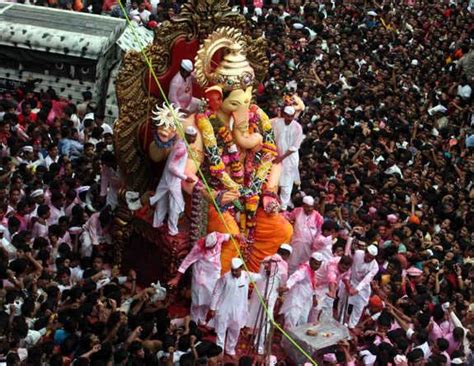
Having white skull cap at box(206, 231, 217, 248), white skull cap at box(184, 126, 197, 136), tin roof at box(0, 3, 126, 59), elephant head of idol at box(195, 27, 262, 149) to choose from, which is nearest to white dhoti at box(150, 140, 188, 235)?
white skull cap at box(184, 126, 197, 136)

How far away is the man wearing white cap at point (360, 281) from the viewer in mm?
11766

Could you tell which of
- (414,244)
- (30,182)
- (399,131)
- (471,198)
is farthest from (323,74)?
(30,182)

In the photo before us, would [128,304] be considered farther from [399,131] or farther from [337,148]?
[399,131]

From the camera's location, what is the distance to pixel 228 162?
1212 centimetres

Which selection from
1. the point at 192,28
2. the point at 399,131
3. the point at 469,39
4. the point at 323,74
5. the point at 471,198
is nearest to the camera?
the point at 192,28

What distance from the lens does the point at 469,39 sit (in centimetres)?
2042

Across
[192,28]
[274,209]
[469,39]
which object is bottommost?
[469,39]

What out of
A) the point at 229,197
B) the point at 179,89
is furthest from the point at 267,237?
the point at 179,89

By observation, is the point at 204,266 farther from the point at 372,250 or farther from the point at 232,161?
the point at 372,250

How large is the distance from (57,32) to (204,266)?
5661 mm

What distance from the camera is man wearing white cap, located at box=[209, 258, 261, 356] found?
11008 millimetres

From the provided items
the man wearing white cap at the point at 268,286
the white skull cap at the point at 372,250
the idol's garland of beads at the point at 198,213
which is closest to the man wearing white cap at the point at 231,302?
the man wearing white cap at the point at 268,286

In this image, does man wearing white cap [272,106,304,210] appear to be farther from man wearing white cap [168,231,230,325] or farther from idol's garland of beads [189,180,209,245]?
man wearing white cap [168,231,230,325]

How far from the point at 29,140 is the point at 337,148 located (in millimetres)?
4089
